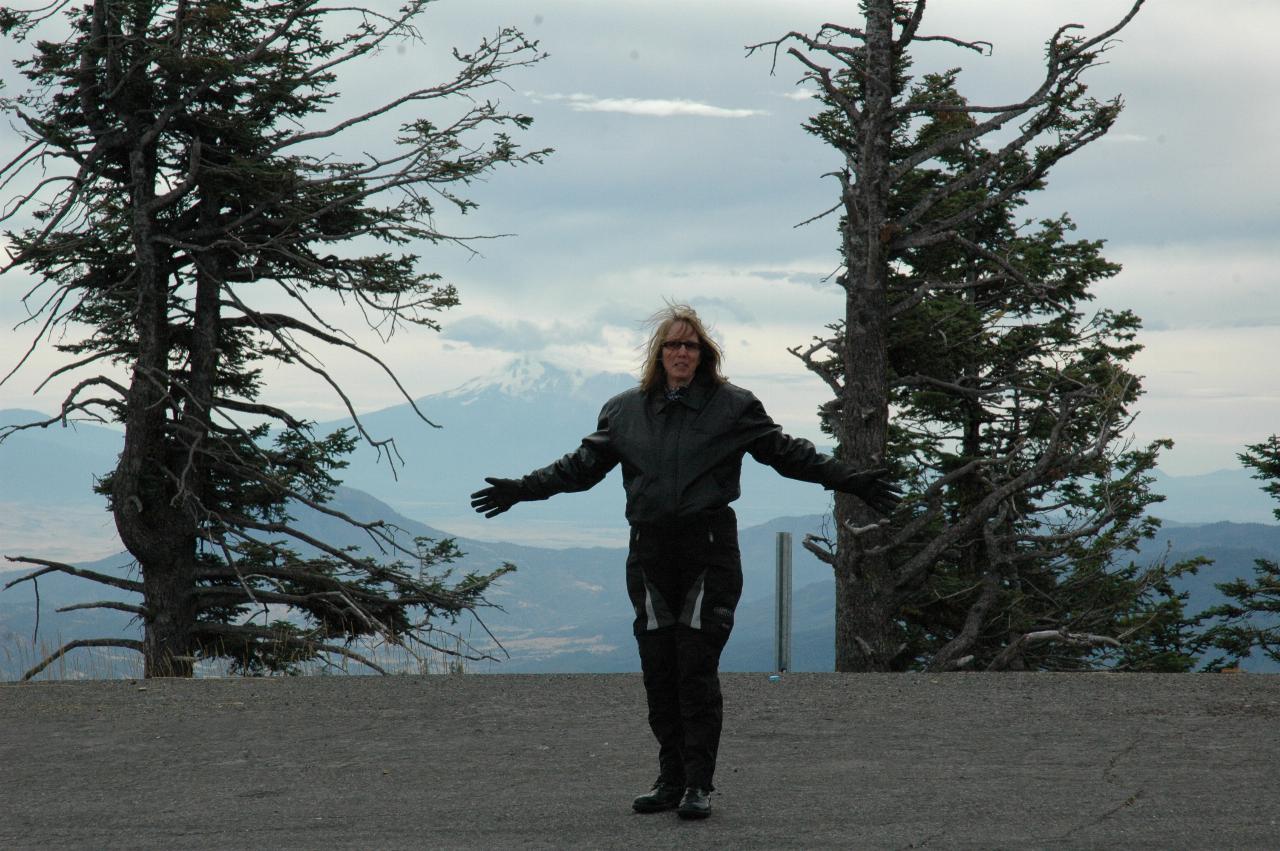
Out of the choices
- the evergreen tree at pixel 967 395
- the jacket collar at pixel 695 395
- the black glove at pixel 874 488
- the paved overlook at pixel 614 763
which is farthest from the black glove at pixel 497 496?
the evergreen tree at pixel 967 395

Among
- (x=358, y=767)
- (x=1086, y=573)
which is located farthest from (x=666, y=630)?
(x=1086, y=573)

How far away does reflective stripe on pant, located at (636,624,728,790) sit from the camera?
533cm

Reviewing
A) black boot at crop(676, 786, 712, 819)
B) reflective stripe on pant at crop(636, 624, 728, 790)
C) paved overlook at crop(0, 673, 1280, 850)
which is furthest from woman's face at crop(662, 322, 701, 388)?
paved overlook at crop(0, 673, 1280, 850)

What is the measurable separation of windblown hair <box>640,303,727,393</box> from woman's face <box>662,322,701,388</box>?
3 cm

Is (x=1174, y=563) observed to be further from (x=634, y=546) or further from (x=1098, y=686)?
(x=634, y=546)

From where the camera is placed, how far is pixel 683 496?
5309mm

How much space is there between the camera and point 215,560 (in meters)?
20.5

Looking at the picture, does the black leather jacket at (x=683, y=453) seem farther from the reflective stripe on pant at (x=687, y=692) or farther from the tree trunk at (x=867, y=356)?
the tree trunk at (x=867, y=356)

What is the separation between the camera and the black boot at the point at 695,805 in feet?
17.4

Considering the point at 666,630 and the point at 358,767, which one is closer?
the point at 666,630

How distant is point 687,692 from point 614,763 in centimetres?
146

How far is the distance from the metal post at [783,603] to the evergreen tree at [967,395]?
15.6ft

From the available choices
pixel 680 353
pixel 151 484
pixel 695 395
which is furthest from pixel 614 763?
pixel 151 484

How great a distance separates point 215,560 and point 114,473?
2299 mm
